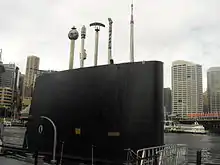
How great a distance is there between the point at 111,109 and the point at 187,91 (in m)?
116

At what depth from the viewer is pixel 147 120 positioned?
338 inches

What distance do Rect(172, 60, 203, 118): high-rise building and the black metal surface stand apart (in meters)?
73.4

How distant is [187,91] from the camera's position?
120188 mm

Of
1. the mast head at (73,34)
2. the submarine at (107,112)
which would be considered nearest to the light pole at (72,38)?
the mast head at (73,34)

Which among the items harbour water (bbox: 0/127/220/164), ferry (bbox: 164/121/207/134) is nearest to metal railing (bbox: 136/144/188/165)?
harbour water (bbox: 0/127/220/164)

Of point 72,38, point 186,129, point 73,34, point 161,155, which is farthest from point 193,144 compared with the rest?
point 186,129

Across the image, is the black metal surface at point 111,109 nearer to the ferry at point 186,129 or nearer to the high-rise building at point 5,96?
the high-rise building at point 5,96

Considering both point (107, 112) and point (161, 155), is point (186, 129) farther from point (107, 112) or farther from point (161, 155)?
point (107, 112)

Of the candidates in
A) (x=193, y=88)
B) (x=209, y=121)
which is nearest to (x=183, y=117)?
(x=209, y=121)

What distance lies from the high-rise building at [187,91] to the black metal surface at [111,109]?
73.4 metres

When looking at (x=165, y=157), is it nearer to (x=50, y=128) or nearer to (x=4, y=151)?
(x=50, y=128)

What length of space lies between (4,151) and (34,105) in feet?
13.5

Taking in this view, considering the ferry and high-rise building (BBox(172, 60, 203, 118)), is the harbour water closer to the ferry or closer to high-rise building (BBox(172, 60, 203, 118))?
high-rise building (BBox(172, 60, 203, 118))

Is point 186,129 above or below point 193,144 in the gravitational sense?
above
